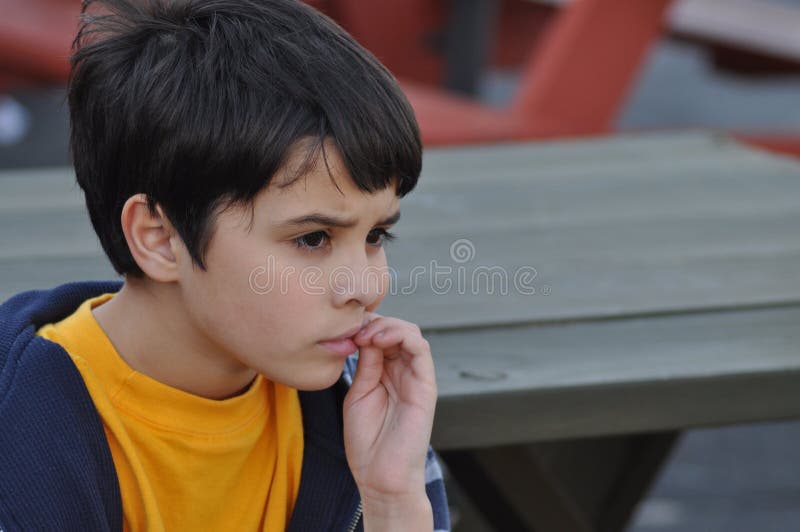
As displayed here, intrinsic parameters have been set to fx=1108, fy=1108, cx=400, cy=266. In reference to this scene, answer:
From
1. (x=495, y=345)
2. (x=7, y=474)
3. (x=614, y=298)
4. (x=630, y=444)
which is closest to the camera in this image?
(x=7, y=474)

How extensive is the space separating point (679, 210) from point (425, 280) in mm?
614

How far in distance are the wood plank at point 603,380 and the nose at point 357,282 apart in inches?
8.5

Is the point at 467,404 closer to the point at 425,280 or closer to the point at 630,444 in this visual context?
the point at 425,280

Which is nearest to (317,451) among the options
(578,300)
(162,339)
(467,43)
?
(162,339)

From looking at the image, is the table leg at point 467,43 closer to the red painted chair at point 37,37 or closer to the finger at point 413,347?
the red painted chair at point 37,37

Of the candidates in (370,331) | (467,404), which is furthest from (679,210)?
(370,331)

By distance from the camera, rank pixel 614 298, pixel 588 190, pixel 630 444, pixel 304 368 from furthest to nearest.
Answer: pixel 588 190 < pixel 630 444 < pixel 614 298 < pixel 304 368

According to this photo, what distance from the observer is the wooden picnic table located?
135cm

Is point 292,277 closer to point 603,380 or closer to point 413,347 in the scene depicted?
point 413,347

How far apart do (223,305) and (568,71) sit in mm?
2364

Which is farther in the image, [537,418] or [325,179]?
[537,418]

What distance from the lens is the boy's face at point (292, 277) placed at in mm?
1077

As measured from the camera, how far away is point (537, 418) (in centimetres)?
133

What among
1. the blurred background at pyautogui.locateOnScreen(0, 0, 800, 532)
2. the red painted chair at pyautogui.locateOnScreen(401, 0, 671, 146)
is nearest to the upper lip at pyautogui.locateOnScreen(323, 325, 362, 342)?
the blurred background at pyautogui.locateOnScreen(0, 0, 800, 532)
